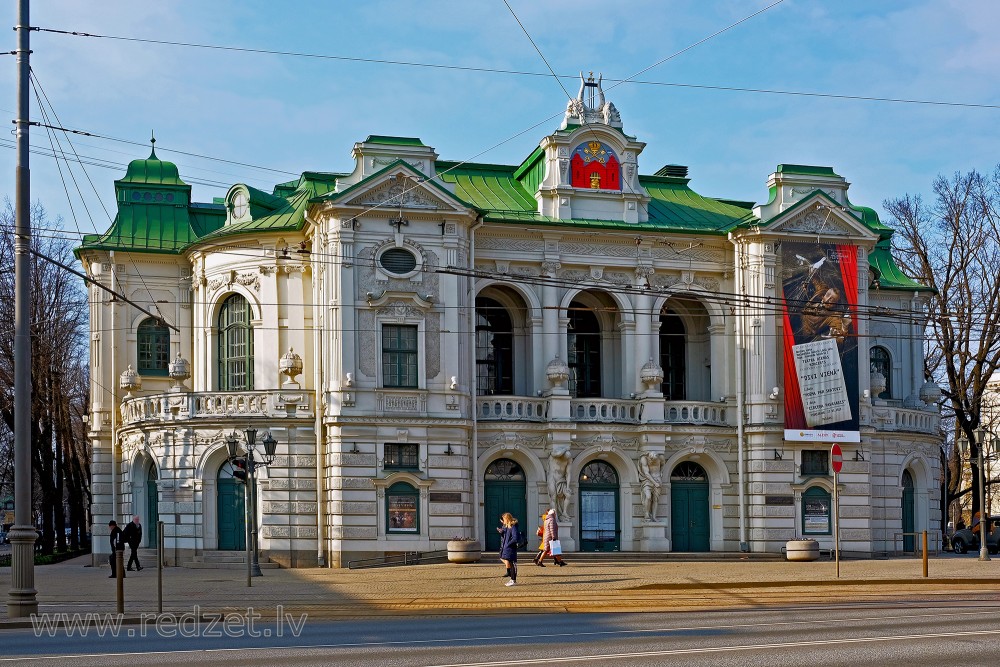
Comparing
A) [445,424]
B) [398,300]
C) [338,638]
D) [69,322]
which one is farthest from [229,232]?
[338,638]

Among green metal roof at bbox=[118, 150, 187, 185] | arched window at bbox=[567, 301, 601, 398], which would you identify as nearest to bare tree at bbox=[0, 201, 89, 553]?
green metal roof at bbox=[118, 150, 187, 185]

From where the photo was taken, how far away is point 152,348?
4856cm

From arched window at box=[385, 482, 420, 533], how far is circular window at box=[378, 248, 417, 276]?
6.52 m

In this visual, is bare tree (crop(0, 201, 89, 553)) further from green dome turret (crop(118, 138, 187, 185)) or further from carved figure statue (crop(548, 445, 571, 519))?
carved figure statue (crop(548, 445, 571, 519))

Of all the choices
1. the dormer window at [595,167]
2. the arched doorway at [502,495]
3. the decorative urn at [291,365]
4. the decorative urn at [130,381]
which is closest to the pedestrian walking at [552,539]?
the arched doorway at [502,495]

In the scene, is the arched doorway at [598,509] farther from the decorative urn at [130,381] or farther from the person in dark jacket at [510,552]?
the decorative urn at [130,381]

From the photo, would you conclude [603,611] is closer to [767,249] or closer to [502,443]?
[502,443]

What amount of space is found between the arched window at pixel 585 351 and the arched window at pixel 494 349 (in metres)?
2.10

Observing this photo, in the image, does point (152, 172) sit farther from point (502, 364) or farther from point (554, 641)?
point (554, 641)

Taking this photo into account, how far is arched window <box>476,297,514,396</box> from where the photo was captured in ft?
152

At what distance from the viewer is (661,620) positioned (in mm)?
22812

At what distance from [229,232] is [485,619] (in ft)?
80.2

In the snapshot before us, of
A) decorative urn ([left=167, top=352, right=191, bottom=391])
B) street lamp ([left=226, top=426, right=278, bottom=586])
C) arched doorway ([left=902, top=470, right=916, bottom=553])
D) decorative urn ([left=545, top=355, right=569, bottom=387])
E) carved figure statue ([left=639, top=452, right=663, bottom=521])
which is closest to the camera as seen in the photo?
street lamp ([left=226, top=426, right=278, bottom=586])

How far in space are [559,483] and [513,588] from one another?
1348 cm
